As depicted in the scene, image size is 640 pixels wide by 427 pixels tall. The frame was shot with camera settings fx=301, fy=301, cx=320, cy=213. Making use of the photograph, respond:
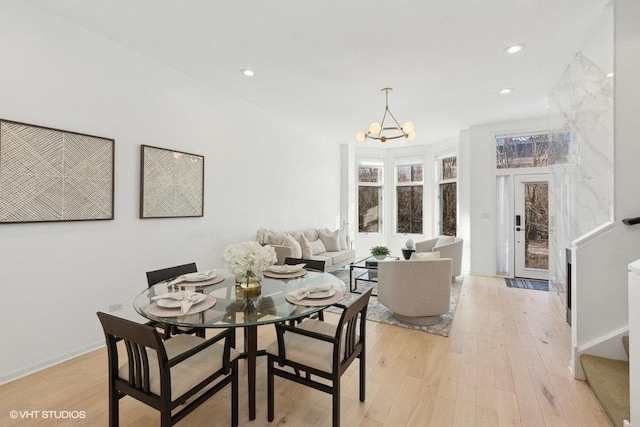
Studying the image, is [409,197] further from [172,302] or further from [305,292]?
[172,302]

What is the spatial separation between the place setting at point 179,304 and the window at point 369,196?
649 cm

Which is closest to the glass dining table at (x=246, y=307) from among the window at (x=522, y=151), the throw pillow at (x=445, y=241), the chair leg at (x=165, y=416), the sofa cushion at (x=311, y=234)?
the chair leg at (x=165, y=416)

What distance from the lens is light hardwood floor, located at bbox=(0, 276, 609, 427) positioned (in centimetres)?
196

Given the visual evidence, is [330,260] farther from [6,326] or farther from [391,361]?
[6,326]

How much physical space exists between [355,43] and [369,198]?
5.44 meters

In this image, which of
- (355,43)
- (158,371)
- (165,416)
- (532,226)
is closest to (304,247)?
(355,43)

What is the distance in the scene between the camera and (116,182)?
297cm

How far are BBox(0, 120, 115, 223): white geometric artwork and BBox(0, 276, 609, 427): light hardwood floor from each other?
1.31m

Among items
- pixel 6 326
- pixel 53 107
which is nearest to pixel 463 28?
pixel 53 107

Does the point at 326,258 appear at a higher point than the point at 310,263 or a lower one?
lower

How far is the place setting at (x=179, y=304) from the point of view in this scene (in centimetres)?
173

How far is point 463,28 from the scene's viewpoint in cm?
274

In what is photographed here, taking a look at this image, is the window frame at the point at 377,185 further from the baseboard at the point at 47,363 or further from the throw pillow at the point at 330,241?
the baseboard at the point at 47,363

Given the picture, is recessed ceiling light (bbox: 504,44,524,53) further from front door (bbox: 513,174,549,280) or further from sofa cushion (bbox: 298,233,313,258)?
sofa cushion (bbox: 298,233,313,258)
